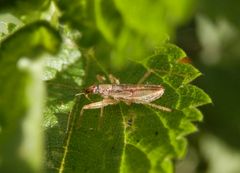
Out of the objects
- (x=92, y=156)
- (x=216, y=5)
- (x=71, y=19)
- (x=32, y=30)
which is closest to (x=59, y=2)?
(x=71, y=19)

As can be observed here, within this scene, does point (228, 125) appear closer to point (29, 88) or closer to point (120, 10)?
point (120, 10)

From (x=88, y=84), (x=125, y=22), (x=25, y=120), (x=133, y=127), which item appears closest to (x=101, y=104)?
(x=88, y=84)

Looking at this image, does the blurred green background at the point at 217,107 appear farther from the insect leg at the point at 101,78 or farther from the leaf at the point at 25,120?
the leaf at the point at 25,120

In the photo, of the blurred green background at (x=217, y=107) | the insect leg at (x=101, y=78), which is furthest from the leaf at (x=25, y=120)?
the blurred green background at (x=217, y=107)

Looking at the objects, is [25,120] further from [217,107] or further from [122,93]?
[217,107]

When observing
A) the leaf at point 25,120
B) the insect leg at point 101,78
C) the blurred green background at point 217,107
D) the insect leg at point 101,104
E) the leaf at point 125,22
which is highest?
the blurred green background at point 217,107

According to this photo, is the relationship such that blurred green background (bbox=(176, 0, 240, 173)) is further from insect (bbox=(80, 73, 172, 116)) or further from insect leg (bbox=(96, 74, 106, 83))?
insect leg (bbox=(96, 74, 106, 83))

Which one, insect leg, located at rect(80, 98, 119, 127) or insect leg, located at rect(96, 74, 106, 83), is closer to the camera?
insect leg, located at rect(80, 98, 119, 127)

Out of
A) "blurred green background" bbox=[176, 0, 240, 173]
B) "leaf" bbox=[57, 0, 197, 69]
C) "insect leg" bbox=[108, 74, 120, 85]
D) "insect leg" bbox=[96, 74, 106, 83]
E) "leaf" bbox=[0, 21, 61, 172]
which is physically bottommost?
"leaf" bbox=[0, 21, 61, 172]

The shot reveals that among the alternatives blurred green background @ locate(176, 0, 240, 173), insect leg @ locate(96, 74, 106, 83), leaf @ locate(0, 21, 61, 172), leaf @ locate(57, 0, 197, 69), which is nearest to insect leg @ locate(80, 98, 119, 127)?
insect leg @ locate(96, 74, 106, 83)
